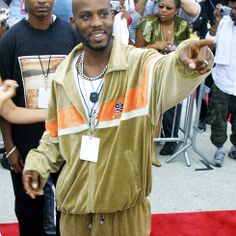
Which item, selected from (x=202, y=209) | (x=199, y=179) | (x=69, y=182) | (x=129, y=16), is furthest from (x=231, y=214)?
(x=129, y=16)

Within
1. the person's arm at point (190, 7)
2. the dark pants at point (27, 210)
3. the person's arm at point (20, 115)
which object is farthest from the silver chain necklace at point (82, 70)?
the person's arm at point (190, 7)

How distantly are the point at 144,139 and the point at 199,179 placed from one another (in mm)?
2649

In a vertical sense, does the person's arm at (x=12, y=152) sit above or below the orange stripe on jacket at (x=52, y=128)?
below

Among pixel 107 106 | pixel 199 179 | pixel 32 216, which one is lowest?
pixel 199 179

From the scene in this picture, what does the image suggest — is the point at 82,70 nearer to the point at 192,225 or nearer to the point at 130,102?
the point at 130,102

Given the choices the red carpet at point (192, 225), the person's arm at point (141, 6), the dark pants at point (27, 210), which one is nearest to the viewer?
the dark pants at point (27, 210)

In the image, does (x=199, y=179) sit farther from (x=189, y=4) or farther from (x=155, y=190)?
(x=189, y=4)

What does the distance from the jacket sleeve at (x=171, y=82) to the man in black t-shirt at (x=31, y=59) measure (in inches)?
36.2

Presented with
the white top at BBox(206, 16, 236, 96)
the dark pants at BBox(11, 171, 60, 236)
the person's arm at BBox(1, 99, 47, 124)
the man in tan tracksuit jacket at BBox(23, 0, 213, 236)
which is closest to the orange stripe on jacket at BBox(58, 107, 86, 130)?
the man in tan tracksuit jacket at BBox(23, 0, 213, 236)

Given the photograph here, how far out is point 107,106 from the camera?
5.80ft

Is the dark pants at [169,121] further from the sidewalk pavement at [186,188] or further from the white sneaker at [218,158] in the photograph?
the white sneaker at [218,158]

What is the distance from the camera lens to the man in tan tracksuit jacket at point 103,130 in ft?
5.65

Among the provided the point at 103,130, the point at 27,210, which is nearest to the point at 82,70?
the point at 103,130

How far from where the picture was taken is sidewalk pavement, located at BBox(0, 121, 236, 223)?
370cm
